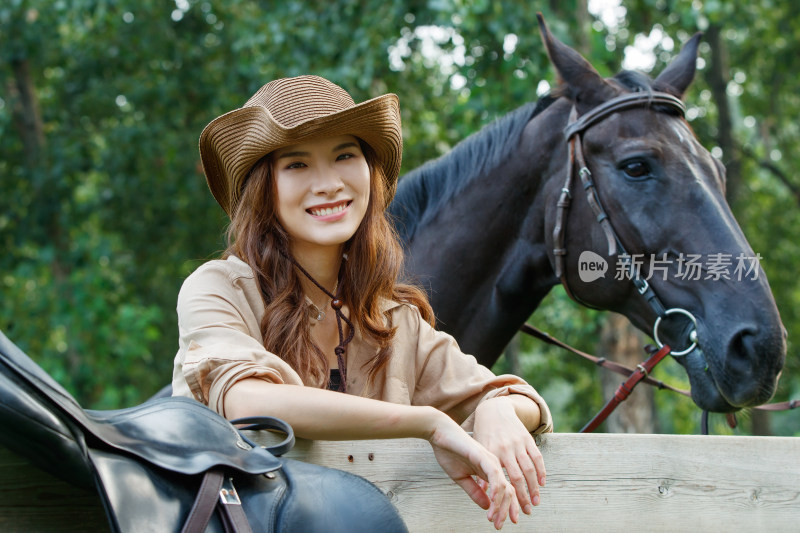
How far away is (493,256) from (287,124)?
4.27 feet

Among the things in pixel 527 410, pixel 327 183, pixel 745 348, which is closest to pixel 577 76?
pixel 745 348

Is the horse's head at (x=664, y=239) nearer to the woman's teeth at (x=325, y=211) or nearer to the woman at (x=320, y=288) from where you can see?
the woman at (x=320, y=288)

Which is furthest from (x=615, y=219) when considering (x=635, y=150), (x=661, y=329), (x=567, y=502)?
(x=567, y=502)

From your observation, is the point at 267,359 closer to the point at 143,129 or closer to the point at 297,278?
the point at 297,278

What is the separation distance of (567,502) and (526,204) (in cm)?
156

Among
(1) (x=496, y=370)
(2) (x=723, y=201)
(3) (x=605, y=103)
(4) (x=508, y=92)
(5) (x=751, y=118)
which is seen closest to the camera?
(2) (x=723, y=201)

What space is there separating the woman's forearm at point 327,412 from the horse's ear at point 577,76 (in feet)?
5.70

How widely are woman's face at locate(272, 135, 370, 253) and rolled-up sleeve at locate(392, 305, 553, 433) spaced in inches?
12.0

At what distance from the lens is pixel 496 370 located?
26.6ft

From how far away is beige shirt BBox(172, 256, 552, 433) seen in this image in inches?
62.2

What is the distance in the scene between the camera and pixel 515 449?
5.03 ft

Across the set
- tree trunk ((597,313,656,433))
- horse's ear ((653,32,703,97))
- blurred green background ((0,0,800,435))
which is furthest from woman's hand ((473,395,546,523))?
blurred green background ((0,0,800,435))

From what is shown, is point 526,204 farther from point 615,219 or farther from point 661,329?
point 661,329

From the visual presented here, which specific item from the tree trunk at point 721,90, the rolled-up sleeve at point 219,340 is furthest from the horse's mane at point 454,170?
the tree trunk at point 721,90
